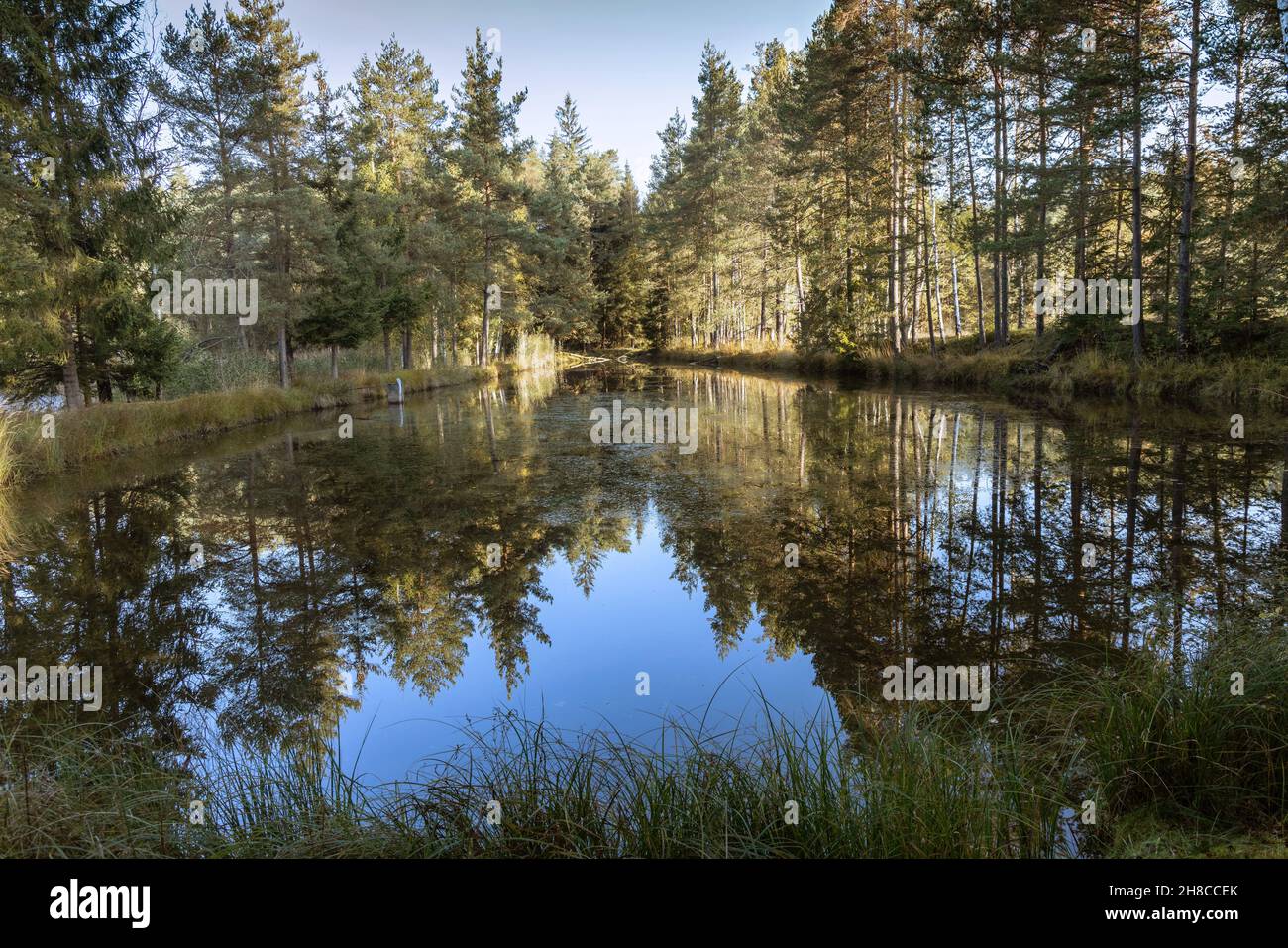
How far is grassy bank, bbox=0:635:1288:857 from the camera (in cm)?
249

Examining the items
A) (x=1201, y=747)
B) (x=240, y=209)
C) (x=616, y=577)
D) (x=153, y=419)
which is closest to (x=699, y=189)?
(x=240, y=209)

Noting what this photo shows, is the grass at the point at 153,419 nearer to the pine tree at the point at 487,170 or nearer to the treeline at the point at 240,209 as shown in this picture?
the treeline at the point at 240,209

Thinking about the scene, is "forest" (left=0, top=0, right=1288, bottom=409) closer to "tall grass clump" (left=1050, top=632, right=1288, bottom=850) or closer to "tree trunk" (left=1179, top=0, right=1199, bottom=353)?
"tree trunk" (left=1179, top=0, right=1199, bottom=353)

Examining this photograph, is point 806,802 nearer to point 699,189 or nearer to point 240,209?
point 240,209

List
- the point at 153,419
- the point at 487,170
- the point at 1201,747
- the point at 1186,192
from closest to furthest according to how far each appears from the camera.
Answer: the point at 1201,747 → the point at 153,419 → the point at 1186,192 → the point at 487,170

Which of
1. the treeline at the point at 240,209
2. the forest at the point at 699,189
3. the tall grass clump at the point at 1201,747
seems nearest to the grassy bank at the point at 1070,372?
the forest at the point at 699,189

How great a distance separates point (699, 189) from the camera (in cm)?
4250

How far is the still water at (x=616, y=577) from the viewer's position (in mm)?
4676

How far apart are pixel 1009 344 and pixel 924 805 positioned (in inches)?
962

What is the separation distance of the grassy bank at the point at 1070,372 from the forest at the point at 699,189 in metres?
0.45

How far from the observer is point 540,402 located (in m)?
23.9

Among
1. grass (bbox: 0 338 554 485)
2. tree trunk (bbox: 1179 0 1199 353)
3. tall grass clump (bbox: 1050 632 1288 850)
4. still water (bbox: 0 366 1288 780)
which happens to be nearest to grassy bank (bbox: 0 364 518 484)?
grass (bbox: 0 338 554 485)

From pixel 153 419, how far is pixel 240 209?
338 inches
